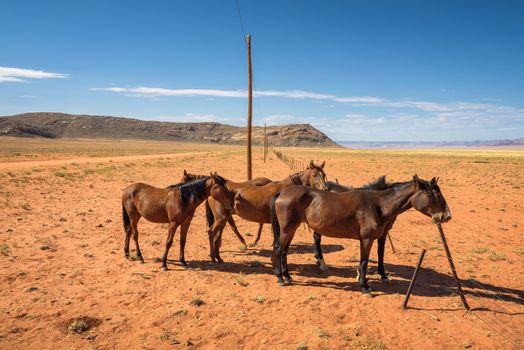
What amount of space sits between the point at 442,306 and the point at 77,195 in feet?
58.6

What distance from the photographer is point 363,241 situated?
7043 mm

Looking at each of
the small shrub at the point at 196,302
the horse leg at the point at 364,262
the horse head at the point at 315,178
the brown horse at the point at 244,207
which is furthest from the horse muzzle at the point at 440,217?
the small shrub at the point at 196,302

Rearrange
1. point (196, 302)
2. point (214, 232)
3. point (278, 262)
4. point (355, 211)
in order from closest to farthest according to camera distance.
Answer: point (196, 302) < point (355, 211) < point (278, 262) < point (214, 232)

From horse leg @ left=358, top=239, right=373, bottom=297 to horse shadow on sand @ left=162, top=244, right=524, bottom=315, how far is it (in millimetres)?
272

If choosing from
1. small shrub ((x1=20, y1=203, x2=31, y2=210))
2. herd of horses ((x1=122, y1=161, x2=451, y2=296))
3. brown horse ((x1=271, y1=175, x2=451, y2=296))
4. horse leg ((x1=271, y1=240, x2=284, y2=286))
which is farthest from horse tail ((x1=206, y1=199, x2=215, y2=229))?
small shrub ((x1=20, y1=203, x2=31, y2=210))

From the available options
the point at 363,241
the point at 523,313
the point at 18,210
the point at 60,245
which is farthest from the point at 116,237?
the point at 523,313

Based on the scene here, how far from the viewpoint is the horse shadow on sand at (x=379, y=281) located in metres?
7.26

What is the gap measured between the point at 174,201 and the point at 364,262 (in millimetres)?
4636

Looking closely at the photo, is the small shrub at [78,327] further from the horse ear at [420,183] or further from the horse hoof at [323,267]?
the horse ear at [420,183]

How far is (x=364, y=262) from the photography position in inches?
278

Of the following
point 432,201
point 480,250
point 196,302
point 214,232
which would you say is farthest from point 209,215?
point 480,250

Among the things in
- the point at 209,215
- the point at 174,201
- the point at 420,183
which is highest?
the point at 420,183

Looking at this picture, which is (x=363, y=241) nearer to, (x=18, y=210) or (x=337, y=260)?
(x=337, y=260)

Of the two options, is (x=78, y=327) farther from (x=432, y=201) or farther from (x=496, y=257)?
(x=496, y=257)
